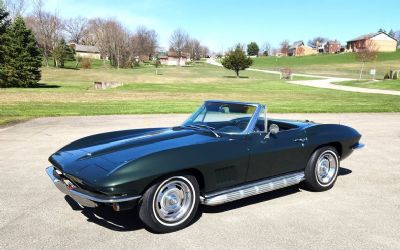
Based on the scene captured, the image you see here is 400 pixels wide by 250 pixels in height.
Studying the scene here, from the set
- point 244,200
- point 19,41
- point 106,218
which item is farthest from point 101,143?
point 19,41

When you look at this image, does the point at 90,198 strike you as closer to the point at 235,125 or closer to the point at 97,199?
the point at 97,199

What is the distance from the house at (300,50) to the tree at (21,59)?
150 metres

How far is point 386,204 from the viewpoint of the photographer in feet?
15.9

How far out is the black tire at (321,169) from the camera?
5.23 metres

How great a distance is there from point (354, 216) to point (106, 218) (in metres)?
2.84

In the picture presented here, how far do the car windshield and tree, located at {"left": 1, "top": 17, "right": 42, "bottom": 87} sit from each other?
29.1 meters

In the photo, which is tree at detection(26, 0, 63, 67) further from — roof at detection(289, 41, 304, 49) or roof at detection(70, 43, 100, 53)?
roof at detection(289, 41, 304, 49)

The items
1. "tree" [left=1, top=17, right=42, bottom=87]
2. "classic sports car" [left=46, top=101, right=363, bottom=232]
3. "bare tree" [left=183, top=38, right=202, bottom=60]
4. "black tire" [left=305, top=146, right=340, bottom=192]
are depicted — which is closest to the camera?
"classic sports car" [left=46, top=101, right=363, bottom=232]

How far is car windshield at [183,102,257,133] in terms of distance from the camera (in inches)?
199

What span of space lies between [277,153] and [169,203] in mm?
1615

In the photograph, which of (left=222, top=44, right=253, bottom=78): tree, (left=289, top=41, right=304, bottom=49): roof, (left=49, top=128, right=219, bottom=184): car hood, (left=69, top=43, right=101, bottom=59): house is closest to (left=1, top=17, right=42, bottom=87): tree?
(left=222, top=44, right=253, bottom=78): tree

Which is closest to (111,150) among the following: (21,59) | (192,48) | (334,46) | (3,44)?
(21,59)

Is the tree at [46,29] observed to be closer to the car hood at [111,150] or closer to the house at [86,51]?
the house at [86,51]

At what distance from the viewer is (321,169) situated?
543 cm
